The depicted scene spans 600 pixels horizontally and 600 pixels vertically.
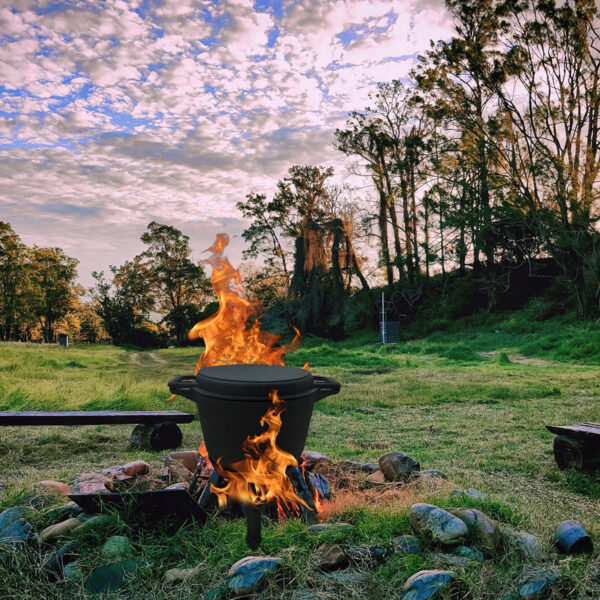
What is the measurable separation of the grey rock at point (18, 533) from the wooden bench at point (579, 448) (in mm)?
4189

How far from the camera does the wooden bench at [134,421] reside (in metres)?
4.87

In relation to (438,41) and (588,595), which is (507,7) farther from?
(588,595)

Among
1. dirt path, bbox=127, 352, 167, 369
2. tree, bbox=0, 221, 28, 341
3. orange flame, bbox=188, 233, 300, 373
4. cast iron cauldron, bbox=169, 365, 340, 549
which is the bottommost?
dirt path, bbox=127, 352, 167, 369

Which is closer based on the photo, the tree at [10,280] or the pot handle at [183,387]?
the pot handle at [183,387]

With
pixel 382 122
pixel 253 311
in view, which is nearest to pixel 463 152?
pixel 382 122

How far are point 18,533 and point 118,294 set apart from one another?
2901cm

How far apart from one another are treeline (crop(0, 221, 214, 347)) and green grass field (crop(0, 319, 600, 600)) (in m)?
16.5

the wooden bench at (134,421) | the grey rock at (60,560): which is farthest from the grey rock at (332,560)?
the wooden bench at (134,421)

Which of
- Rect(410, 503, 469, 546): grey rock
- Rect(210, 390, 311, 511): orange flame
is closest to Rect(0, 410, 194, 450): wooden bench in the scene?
Rect(210, 390, 311, 511): orange flame

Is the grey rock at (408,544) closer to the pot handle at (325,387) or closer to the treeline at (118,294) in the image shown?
the pot handle at (325,387)

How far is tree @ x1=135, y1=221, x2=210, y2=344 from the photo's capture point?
30.0m

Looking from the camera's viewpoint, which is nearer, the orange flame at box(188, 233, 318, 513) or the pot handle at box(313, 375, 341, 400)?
the orange flame at box(188, 233, 318, 513)

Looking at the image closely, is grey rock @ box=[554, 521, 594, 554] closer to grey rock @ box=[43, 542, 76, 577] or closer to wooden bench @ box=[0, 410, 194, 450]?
grey rock @ box=[43, 542, 76, 577]

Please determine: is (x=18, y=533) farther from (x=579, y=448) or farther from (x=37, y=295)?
(x=37, y=295)
